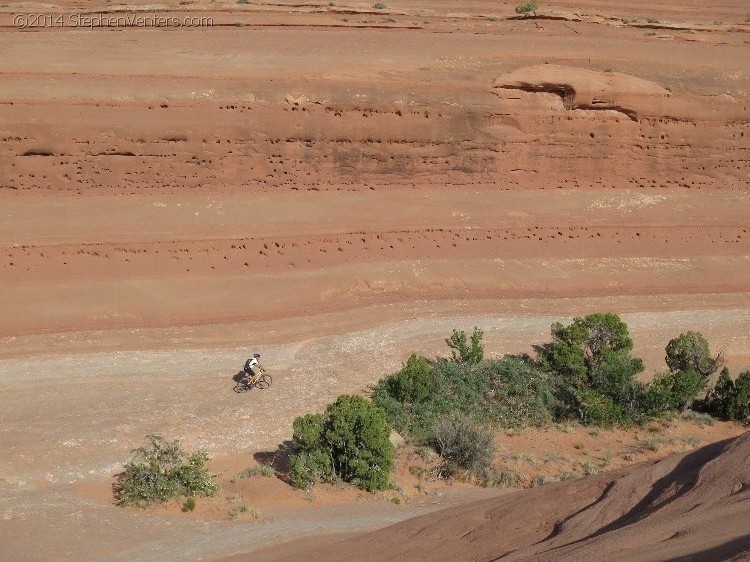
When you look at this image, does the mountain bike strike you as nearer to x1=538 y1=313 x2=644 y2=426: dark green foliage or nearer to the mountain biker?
the mountain biker

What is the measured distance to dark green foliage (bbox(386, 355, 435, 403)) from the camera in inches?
755

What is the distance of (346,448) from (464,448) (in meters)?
2.34

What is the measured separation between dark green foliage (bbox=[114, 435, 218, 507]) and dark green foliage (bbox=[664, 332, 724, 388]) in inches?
418

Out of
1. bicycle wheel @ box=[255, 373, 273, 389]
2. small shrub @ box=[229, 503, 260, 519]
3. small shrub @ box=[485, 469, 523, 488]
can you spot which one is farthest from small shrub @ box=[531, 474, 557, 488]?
bicycle wheel @ box=[255, 373, 273, 389]

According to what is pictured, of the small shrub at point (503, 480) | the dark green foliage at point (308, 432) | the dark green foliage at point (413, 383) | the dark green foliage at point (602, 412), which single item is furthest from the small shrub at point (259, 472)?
the dark green foliage at point (602, 412)

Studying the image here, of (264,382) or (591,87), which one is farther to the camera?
(591,87)

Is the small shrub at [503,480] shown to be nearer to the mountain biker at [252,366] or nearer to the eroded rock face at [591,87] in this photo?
the mountain biker at [252,366]

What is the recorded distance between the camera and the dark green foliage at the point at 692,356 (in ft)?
67.2

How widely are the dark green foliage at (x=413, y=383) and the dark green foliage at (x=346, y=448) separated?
2606 millimetres

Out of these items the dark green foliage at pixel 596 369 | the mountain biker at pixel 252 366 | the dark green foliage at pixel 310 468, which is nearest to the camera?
the dark green foliage at pixel 310 468

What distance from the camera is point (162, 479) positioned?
612 inches

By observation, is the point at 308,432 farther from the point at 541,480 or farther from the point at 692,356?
the point at 692,356

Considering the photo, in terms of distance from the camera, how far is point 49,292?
2123 centimetres

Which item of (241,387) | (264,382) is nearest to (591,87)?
(264,382)
